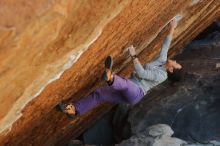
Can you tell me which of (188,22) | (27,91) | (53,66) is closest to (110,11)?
(53,66)

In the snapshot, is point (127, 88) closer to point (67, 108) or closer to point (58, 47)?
point (67, 108)

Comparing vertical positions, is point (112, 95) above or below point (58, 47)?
below

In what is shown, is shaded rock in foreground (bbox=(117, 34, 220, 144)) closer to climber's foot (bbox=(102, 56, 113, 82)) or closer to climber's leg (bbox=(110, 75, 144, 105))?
climber's leg (bbox=(110, 75, 144, 105))

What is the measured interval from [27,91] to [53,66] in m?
0.33

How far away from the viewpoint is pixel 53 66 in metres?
3.86

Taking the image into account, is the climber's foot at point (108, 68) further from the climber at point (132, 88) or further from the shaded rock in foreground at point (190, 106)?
the shaded rock in foreground at point (190, 106)

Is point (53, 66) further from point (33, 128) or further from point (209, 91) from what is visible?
point (209, 91)

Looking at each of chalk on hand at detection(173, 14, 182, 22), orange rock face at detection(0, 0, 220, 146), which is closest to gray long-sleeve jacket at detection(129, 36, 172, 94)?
orange rock face at detection(0, 0, 220, 146)

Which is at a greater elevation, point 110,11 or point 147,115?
point 110,11

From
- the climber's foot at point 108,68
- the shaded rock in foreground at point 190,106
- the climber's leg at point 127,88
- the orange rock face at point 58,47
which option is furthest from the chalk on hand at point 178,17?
the climber's foot at point 108,68

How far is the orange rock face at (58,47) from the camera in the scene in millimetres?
3059

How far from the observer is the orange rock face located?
10.0ft

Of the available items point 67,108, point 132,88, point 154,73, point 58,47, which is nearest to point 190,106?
point 154,73

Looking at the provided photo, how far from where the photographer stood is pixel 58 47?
11.8ft
